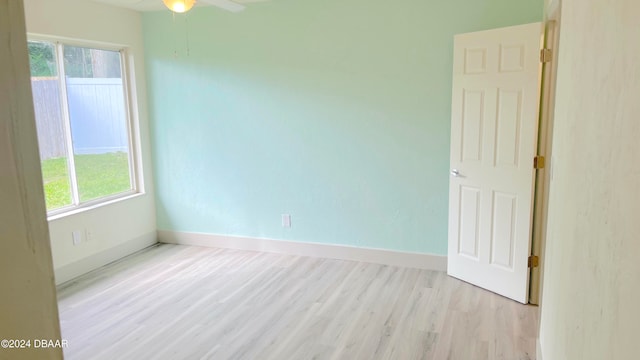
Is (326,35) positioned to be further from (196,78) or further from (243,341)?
(243,341)

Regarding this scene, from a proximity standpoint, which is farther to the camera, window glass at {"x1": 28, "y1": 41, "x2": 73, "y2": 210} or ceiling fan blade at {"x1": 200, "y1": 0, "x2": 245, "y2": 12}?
window glass at {"x1": 28, "y1": 41, "x2": 73, "y2": 210}

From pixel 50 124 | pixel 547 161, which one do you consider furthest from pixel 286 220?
pixel 547 161

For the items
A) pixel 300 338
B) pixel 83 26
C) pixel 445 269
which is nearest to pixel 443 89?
pixel 445 269

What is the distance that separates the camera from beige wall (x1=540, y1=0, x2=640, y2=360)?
1.00 metres

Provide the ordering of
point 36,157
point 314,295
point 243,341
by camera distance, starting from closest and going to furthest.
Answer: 1. point 36,157
2. point 243,341
3. point 314,295

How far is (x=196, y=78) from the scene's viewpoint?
4906mm

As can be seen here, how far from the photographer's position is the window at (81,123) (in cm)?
410

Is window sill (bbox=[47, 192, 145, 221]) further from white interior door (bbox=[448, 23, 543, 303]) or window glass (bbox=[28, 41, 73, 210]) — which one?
white interior door (bbox=[448, 23, 543, 303])

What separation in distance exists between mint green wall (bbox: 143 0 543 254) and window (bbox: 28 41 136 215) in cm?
39

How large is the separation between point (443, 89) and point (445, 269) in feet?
5.36

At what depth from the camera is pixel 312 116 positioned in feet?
14.9

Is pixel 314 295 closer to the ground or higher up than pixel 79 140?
closer to the ground

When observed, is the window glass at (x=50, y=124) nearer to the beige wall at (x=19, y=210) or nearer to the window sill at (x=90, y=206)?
the window sill at (x=90, y=206)

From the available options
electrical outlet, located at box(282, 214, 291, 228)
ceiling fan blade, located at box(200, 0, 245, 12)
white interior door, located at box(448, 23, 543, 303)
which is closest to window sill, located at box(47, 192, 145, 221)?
electrical outlet, located at box(282, 214, 291, 228)
